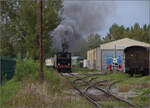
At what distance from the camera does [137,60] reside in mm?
25922

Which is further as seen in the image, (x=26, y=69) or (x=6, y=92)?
(x=26, y=69)

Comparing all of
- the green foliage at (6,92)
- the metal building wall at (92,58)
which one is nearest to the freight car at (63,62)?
the metal building wall at (92,58)

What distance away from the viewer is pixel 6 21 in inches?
1516

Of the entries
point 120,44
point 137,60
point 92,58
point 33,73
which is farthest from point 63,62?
point 33,73

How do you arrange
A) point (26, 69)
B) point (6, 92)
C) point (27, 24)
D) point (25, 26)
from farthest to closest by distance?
1. point (25, 26)
2. point (27, 24)
3. point (26, 69)
4. point (6, 92)

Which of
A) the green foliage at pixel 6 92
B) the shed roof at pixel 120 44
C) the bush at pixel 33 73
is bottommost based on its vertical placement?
the green foliage at pixel 6 92

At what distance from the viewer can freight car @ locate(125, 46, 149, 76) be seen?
2554 centimetres

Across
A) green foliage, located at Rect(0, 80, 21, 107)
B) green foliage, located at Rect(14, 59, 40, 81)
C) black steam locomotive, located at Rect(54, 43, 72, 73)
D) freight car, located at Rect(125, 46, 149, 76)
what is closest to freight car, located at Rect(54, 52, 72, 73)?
black steam locomotive, located at Rect(54, 43, 72, 73)

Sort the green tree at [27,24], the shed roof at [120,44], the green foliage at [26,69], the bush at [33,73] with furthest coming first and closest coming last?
the shed roof at [120,44] < the green tree at [27,24] < the green foliage at [26,69] < the bush at [33,73]

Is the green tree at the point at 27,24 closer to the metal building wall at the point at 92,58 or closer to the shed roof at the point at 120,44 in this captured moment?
the shed roof at the point at 120,44

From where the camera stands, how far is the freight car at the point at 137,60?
2554 cm

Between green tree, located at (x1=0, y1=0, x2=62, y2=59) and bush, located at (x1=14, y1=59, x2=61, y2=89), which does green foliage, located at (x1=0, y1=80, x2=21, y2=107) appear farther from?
green tree, located at (x1=0, y1=0, x2=62, y2=59)

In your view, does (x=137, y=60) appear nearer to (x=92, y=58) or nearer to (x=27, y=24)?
(x=27, y=24)

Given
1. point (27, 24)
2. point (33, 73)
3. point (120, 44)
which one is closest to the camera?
point (33, 73)
